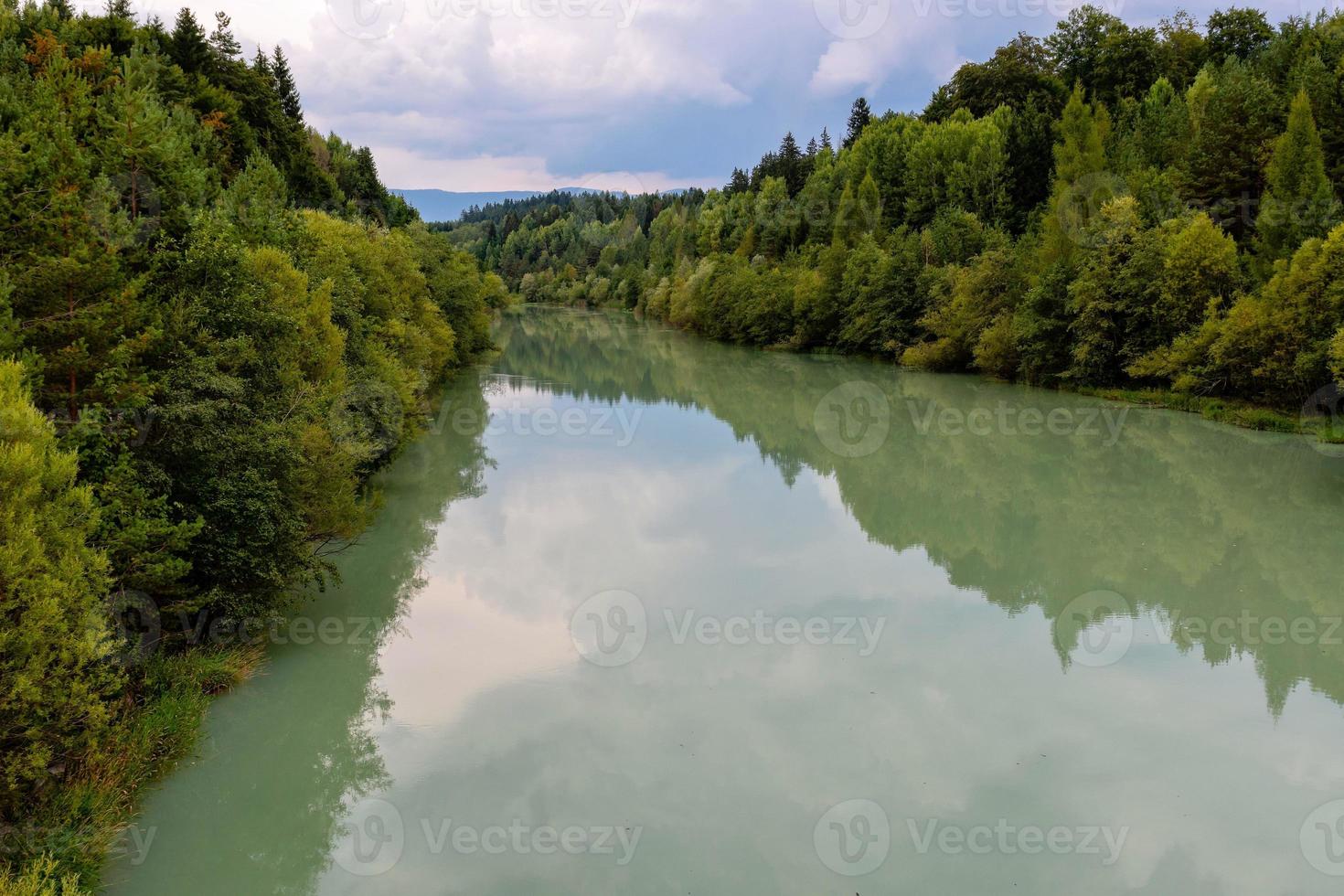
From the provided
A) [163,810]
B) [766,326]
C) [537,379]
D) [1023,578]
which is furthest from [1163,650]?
[766,326]

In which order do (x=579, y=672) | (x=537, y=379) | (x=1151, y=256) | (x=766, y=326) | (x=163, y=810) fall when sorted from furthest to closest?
1. (x=766, y=326)
2. (x=537, y=379)
3. (x=1151, y=256)
4. (x=579, y=672)
5. (x=163, y=810)

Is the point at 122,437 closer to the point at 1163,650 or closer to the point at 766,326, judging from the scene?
the point at 1163,650

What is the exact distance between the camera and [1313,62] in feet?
127

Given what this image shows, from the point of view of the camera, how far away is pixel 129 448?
9.88 metres

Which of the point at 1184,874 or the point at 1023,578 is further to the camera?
the point at 1023,578

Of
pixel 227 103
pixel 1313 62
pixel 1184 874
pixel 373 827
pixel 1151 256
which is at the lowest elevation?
pixel 373 827

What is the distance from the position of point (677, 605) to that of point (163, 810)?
7.52 m
